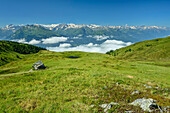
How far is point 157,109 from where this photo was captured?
12312mm

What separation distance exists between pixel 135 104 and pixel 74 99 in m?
9.59

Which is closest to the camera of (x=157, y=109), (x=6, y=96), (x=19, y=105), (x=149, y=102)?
(x=157, y=109)

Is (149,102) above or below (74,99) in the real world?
above

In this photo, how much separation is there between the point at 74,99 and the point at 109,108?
629 centimetres

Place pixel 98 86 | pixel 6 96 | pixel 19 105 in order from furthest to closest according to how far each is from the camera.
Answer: pixel 98 86 → pixel 6 96 → pixel 19 105

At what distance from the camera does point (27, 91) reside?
20.4 m

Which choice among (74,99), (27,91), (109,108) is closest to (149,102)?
(109,108)

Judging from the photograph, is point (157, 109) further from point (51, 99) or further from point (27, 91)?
point (27, 91)

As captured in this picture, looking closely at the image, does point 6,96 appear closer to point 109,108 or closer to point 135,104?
point 109,108

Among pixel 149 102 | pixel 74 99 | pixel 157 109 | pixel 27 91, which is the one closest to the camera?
pixel 157 109

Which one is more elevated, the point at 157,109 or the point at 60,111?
the point at 157,109

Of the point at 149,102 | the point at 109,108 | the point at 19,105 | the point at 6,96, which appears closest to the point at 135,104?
the point at 149,102

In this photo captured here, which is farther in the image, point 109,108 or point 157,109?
point 109,108

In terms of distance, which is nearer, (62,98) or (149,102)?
(149,102)
